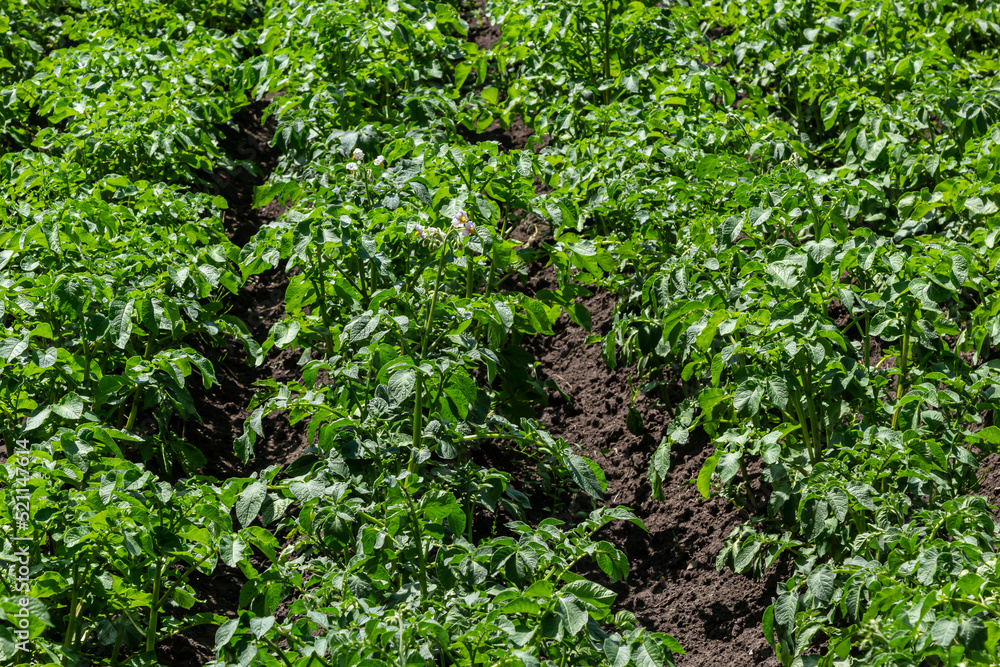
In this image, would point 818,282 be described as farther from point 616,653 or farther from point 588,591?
point 616,653

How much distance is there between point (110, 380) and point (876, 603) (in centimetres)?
199

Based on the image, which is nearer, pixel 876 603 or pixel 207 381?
pixel 876 603

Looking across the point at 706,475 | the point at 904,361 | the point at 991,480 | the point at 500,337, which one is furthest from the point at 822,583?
the point at 500,337

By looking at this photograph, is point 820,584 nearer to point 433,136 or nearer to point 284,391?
point 284,391

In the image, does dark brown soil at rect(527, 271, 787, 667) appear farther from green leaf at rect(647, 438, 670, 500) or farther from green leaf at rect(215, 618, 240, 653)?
green leaf at rect(215, 618, 240, 653)

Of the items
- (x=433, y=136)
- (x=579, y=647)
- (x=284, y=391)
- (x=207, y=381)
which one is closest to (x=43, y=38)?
(x=433, y=136)

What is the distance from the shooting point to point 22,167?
3.71m

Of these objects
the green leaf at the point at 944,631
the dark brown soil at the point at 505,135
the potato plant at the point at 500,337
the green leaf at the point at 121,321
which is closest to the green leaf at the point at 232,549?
the potato plant at the point at 500,337

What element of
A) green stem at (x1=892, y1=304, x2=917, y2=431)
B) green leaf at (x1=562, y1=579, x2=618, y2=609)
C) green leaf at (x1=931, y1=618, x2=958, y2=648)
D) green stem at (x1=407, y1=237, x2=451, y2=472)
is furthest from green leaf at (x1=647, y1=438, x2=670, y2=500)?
green leaf at (x1=931, y1=618, x2=958, y2=648)

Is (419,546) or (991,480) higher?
(419,546)

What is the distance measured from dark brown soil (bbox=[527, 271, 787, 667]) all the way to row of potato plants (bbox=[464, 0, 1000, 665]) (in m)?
0.08

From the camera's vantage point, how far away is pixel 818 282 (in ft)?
8.64

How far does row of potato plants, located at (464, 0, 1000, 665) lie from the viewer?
216cm

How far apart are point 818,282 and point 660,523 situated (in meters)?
0.88
